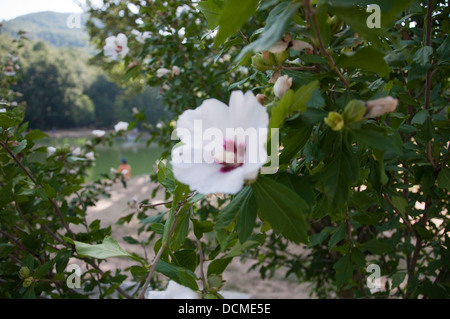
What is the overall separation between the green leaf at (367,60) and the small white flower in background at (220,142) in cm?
13

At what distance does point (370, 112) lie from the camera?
375 millimetres

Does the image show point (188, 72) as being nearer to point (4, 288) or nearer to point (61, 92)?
point (4, 288)

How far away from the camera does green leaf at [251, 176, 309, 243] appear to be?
1.25 ft

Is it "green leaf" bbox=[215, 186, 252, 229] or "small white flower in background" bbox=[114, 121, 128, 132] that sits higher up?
"small white flower in background" bbox=[114, 121, 128, 132]

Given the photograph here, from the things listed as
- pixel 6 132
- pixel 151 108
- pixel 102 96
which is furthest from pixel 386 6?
pixel 102 96

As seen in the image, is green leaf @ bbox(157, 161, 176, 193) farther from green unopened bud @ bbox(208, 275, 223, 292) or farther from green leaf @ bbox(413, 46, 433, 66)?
green leaf @ bbox(413, 46, 433, 66)

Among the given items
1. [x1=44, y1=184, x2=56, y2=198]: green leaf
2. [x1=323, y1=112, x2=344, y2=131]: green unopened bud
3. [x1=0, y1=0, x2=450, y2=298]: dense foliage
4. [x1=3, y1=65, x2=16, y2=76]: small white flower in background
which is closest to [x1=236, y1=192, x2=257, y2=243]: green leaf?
[x1=0, y1=0, x2=450, y2=298]: dense foliage

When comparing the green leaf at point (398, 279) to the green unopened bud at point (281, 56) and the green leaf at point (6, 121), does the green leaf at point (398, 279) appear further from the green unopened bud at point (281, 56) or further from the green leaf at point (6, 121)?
the green leaf at point (6, 121)

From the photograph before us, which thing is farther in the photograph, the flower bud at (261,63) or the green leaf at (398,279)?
the green leaf at (398,279)

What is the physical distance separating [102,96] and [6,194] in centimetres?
1884

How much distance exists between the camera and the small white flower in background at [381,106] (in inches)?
14.2

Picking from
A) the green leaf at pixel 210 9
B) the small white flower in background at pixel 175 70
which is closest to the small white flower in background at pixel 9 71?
the small white flower in background at pixel 175 70

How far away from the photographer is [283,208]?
0.39 metres
